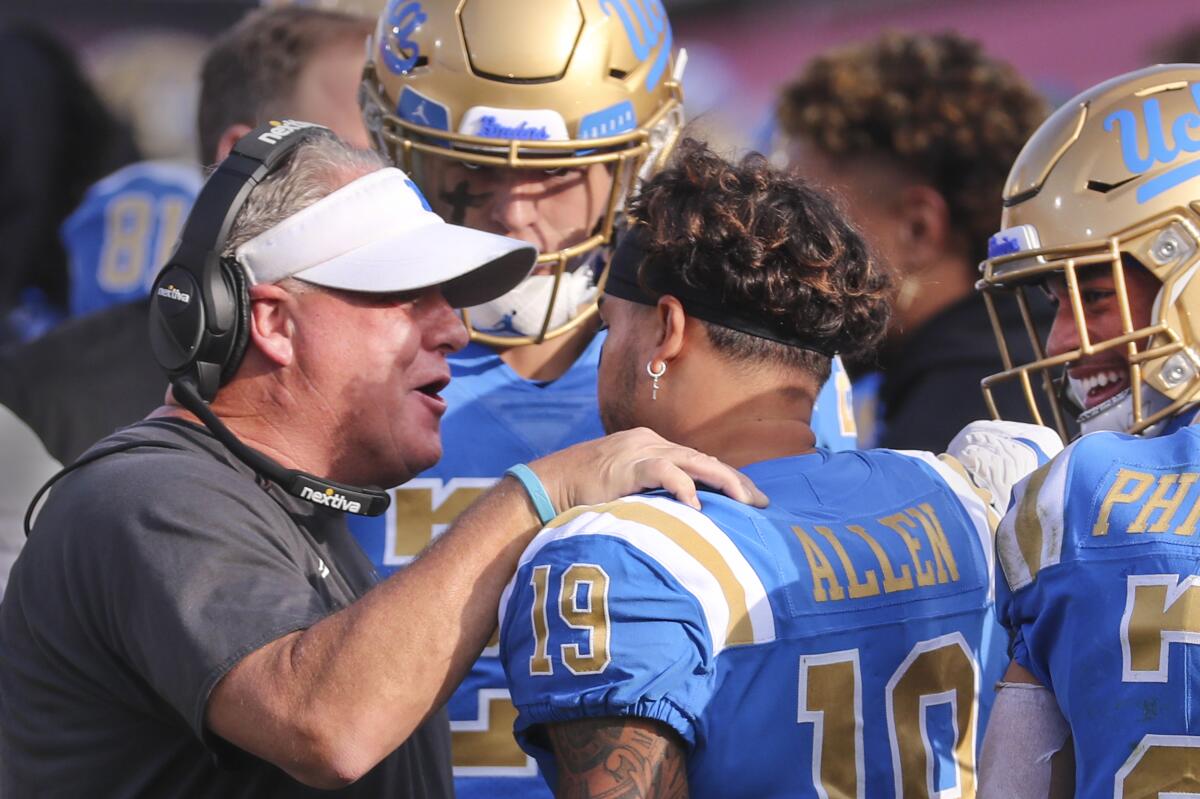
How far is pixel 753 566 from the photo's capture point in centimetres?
→ 192

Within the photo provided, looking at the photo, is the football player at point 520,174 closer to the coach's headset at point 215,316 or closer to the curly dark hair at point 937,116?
the coach's headset at point 215,316

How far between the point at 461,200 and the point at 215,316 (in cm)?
92

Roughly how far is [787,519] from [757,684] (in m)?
0.22

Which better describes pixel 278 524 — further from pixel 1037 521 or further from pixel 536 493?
pixel 1037 521

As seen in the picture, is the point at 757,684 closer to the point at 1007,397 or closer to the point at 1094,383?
the point at 1094,383

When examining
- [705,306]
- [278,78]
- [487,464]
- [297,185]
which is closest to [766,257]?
[705,306]

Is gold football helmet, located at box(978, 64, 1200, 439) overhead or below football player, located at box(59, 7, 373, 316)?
below

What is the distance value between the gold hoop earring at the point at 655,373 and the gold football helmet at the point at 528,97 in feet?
2.44

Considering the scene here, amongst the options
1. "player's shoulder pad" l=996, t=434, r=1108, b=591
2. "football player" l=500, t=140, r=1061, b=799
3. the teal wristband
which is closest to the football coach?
the teal wristband

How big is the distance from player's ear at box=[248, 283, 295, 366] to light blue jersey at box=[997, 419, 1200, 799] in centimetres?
105

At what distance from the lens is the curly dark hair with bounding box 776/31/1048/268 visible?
14.2ft

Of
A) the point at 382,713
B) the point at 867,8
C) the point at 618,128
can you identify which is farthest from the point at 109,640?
the point at 867,8

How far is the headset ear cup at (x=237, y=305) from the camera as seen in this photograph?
2.20m

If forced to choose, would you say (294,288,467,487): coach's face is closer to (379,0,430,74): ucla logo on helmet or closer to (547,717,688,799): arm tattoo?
(547,717,688,799): arm tattoo
